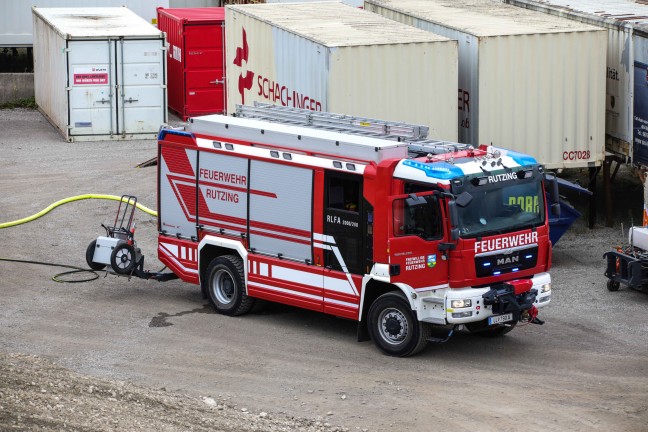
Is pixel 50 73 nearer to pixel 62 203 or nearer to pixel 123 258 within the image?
pixel 62 203

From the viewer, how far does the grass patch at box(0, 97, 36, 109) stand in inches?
1340

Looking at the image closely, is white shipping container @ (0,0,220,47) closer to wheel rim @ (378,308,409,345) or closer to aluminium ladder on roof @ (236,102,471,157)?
aluminium ladder on roof @ (236,102,471,157)

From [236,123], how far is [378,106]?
156 inches

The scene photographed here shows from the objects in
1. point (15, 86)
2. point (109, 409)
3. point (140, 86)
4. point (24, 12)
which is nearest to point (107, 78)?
point (140, 86)

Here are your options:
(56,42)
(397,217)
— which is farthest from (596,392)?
(56,42)

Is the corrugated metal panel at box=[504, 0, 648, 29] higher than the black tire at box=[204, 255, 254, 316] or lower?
higher

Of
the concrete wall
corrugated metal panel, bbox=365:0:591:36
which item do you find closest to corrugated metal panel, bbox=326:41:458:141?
corrugated metal panel, bbox=365:0:591:36

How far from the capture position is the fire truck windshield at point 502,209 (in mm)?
14781

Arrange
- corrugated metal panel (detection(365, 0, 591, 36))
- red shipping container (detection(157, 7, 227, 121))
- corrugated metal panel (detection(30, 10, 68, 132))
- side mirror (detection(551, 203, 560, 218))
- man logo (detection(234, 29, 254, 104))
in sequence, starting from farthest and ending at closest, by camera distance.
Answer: red shipping container (detection(157, 7, 227, 121)) < corrugated metal panel (detection(30, 10, 68, 132)) < man logo (detection(234, 29, 254, 104)) < corrugated metal panel (detection(365, 0, 591, 36)) < side mirror (detection(551, 203, 560, 218))

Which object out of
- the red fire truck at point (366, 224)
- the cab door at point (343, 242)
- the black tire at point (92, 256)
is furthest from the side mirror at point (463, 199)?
the black tire at point (92, 256)

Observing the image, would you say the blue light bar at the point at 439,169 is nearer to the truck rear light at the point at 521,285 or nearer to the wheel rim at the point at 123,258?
the truck rear light at the point at 521,285

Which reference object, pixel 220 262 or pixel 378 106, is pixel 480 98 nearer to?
pixel 378 106

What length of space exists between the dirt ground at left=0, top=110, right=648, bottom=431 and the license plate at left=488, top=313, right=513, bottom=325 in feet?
1.62

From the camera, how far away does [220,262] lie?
668 inches
